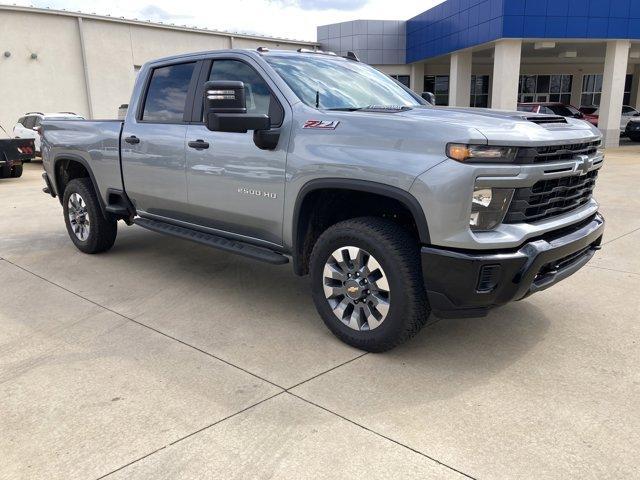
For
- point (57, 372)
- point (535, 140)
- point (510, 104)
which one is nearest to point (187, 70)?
point (57, 372)

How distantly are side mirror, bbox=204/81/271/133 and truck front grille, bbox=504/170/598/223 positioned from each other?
1781mm

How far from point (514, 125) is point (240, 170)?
79.5 inches

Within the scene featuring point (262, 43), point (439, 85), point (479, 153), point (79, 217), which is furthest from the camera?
point (439, 85)

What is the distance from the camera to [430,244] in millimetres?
3318

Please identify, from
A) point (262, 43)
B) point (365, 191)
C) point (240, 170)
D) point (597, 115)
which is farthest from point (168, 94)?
point (262, 43)

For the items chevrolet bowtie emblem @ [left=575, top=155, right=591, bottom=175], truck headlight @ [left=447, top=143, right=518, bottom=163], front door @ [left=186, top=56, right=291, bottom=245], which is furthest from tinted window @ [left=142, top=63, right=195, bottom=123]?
chevrolet bowtie emblem @ [left=575, top=155, right=591, bottom=175]

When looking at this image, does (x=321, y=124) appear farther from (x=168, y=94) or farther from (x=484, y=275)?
(x=168, y=94)

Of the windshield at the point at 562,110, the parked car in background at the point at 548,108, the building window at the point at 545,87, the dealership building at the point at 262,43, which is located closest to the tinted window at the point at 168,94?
the parked car in background at the point at 548,108

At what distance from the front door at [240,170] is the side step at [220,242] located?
0.28 ft

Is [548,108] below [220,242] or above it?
above

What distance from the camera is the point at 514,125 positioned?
3.36 m

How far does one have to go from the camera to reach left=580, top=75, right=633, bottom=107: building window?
35531 mm

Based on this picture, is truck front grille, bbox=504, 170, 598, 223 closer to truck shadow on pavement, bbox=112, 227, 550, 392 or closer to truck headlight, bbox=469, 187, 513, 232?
truck headlight, bbox=469, 187, 513, 232

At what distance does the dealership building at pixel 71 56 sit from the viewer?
2145 cm
